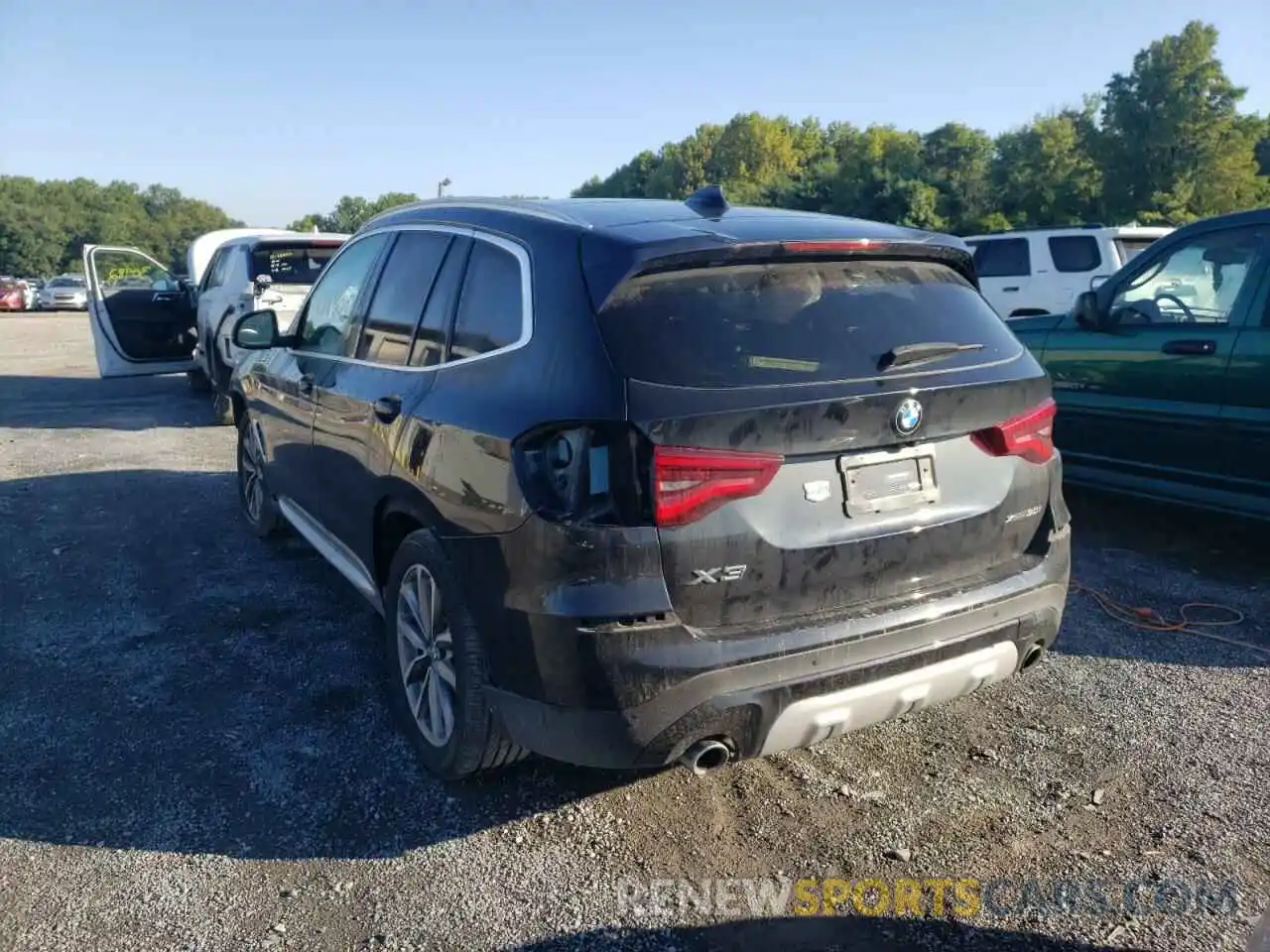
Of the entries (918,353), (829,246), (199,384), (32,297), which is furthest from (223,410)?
(32,297)

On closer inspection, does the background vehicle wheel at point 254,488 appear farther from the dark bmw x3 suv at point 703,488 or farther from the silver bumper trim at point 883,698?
the silver bumper trim at point 883,698

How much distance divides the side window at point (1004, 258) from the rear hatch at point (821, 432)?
10.7 m

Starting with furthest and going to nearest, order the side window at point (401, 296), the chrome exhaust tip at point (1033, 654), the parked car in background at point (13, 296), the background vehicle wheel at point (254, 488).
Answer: the parked car in background at point (13, 296), the background vehicle wheel at point (254, 488), the side window at point (401, 296), the chrome exhaust tip at point (1033, 654)

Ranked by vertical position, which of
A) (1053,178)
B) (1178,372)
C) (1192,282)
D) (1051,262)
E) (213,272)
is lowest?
(1178,372)

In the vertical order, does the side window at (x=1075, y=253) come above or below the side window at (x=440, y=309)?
above

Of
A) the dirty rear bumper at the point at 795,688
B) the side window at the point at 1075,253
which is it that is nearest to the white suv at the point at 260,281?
the dirty rear bumper at the point at 795,688

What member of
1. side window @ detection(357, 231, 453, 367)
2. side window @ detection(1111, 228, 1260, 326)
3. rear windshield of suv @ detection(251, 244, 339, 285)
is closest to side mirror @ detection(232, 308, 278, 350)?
side window @ detection(357, 231, 453, 367)

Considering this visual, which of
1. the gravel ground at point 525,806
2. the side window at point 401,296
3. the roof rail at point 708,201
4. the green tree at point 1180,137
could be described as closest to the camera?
the gravel ground at point 525,806

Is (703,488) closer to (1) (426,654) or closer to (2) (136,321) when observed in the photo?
(1) (426,654)

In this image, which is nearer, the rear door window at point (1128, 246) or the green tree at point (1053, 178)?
the rear door window at point (1128, 246)

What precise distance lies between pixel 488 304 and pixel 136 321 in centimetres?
1003

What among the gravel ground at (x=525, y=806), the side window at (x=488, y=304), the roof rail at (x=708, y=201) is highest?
the roof rail at (x=708, y=201)

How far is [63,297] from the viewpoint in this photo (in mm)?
40906

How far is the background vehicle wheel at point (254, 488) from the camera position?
229 inches
